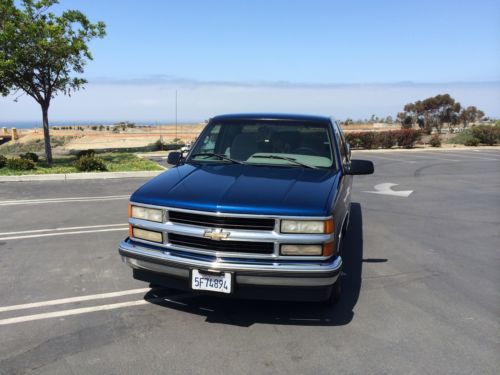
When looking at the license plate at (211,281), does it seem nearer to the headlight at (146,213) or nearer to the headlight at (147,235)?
the headlight at (147,235)

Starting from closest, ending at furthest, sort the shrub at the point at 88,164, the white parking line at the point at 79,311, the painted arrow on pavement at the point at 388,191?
the white parking line at the point at 79,311, the painted arrow on pavement at the point at 388,191, the shrub at the point at 88,164

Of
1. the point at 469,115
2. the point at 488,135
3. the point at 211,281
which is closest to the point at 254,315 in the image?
the point at 211,281

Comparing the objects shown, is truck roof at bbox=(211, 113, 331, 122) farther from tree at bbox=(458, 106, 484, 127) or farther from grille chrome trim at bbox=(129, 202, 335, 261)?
tree at bbox=(458, 106, 484, 127)

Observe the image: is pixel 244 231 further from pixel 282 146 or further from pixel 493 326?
pixel 493 326

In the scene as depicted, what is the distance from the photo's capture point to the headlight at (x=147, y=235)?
3778 millimetres

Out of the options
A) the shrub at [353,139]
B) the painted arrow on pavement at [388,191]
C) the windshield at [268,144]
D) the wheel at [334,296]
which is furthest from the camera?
the shrub at [353,139]

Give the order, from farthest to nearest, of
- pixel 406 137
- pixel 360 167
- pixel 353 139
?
1. pixel 406 137
2. pixel 353 139
3. pixel 360 167

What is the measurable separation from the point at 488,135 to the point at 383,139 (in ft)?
29.7

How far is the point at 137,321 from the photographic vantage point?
12.8ft

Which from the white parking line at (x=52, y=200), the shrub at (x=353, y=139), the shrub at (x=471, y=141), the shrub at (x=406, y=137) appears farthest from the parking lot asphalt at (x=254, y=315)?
the shrub at (x=471, y=141)

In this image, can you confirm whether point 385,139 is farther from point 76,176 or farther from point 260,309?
point 260,309

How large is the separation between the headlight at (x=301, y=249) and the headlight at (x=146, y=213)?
3.61 ft

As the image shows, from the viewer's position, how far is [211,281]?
3.55 m

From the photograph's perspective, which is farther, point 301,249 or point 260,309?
point 260,309
